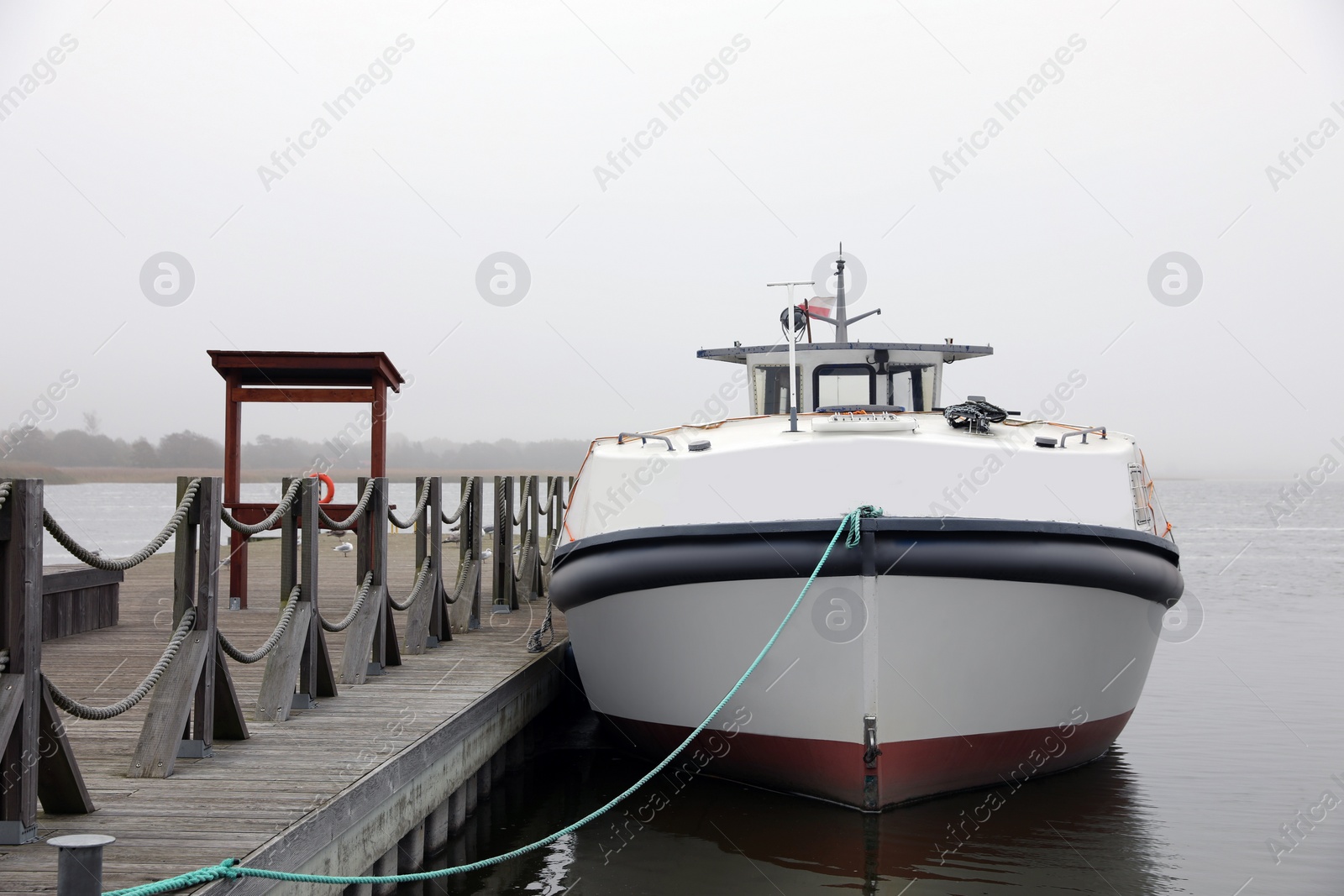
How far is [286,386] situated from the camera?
10742 mm

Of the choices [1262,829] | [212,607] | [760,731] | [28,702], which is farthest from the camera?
[1262,829]

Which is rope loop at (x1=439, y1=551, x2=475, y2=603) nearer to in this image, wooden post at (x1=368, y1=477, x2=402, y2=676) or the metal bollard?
wooden post at (x1=368, y1=477, x2=402, y2=676)

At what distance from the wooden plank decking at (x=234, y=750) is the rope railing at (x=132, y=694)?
0.40 meters

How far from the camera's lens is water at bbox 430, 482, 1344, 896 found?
18.3ft

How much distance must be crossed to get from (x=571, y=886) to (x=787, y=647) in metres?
1.76

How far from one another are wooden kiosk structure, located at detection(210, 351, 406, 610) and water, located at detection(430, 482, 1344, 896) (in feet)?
12.5

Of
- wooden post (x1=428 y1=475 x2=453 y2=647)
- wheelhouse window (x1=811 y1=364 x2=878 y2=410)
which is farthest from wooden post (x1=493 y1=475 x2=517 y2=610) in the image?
wheelhouse window (x1=811 y1=364 x2=878 y2=410)

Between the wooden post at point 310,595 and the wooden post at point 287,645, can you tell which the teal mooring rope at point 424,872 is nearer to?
the wooden post at point 287,645

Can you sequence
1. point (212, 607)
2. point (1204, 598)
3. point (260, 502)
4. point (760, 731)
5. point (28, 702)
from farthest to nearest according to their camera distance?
point (1204, 598)
point (260, 502)
point (760, 731)
point (212, 607)
point (28, 702)

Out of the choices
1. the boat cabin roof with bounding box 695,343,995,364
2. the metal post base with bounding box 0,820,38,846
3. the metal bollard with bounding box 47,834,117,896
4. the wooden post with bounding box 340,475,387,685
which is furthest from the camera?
the boat cabin roof with bounding box 695,343,995,364

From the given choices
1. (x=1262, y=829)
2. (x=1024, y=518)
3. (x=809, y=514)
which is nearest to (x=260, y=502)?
(x=809, y=514)

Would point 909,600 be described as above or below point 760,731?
above

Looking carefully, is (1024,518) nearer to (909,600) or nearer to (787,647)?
(909,600)

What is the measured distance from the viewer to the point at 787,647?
18.0ft
